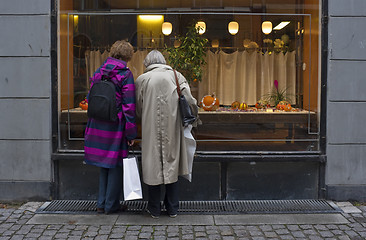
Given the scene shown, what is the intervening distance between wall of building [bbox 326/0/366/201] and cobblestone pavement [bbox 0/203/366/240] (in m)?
0.78

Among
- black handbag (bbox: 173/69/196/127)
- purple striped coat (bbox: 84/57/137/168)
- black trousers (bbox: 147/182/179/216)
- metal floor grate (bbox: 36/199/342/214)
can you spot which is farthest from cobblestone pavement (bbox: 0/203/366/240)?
black handbag (bbox: 173/69/196/127)

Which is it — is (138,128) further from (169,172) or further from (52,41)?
(52,41)

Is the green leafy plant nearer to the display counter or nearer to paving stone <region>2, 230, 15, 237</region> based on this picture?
the display counter

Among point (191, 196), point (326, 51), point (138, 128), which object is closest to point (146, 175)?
point (138, 128)

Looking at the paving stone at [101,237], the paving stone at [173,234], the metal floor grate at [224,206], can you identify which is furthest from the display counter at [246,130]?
the paving stone at [101,237]

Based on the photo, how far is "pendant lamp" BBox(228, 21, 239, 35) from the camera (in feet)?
21.8

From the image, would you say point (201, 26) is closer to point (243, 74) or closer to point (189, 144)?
point (243, 74)

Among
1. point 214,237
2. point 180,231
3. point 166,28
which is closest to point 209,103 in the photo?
point 166,28

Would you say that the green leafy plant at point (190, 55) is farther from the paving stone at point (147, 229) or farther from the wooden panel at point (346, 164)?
the paving stone at point (147, 229)

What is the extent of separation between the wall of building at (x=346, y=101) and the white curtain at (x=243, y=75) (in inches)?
53.7

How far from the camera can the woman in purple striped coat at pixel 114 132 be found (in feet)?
16.3

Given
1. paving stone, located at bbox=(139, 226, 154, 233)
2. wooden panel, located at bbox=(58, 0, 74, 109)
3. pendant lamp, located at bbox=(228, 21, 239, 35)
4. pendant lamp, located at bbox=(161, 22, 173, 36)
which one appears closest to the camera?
paving stone, located at bbox=(139, 226, 154, 233)

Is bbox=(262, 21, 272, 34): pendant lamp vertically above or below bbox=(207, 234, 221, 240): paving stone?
above

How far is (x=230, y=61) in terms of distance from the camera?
7254mm
